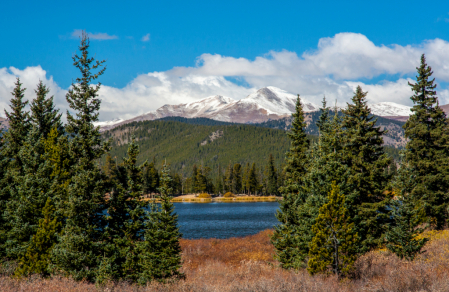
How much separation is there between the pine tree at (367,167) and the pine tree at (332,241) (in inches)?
273

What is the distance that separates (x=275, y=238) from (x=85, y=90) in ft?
64.1

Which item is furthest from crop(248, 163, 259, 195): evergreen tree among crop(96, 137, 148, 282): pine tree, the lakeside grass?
crop(96, 137, 148, 282): pine tree

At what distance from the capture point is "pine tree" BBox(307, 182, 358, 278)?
19.5 meters

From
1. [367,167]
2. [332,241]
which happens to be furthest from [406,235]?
[332,241]

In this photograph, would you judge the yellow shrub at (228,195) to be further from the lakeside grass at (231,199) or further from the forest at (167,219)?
the forest at (167,219)

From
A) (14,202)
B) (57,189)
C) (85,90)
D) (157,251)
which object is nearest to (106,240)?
(157,251)

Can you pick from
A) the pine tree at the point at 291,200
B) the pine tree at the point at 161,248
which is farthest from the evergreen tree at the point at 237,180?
the pine tree at the point at 161,248

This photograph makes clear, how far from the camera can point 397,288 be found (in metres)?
15.7

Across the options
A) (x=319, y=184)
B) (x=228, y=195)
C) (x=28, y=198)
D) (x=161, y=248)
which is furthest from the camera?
(x=228, y=195)

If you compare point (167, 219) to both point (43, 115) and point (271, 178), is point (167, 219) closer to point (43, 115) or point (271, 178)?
point (43, 115)

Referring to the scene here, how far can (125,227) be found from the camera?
24609mm

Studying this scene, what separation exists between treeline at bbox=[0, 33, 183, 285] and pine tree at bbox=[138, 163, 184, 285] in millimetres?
61

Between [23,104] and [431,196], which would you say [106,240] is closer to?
[23,104]

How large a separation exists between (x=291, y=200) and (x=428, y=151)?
56.1ft
